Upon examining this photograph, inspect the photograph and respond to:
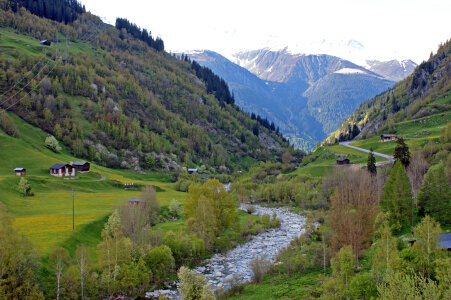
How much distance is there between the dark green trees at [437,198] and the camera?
58.9m

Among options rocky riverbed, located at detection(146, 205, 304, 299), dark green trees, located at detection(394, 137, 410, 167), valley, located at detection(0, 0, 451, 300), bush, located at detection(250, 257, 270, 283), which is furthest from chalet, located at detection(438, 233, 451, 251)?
dark green trees, located at detection(394, 137, 410, 167)

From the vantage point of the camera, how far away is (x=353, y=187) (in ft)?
219

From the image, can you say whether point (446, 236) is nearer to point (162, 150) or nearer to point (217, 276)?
point (217, 276)

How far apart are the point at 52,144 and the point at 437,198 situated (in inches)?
4943

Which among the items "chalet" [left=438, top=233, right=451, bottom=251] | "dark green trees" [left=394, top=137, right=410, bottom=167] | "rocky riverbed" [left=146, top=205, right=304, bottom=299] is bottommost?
"rocky riverbed" [left=146, top=205, right=304, bottom=299]

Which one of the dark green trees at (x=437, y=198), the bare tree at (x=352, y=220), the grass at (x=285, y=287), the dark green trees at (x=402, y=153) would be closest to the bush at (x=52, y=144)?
the grass at (x=285, y=287)

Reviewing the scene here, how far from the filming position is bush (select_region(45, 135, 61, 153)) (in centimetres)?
13275

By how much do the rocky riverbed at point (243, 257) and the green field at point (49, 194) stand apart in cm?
1955

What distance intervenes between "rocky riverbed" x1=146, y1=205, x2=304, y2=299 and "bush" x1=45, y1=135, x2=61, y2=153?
90.1m

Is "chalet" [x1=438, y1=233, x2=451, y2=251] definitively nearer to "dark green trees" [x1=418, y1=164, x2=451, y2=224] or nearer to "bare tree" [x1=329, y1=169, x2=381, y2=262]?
"bare tree" [x1=329, y1=169, x2=381, y2=262]

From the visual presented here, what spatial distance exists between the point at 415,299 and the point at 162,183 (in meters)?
129

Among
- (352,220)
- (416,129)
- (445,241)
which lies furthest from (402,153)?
(416,129)

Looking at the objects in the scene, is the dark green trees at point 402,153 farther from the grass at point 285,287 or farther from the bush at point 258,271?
the bush at point 258,271

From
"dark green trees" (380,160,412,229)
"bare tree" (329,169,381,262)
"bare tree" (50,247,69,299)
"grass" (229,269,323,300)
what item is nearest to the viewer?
"bare tree" (50,247,69,299)
